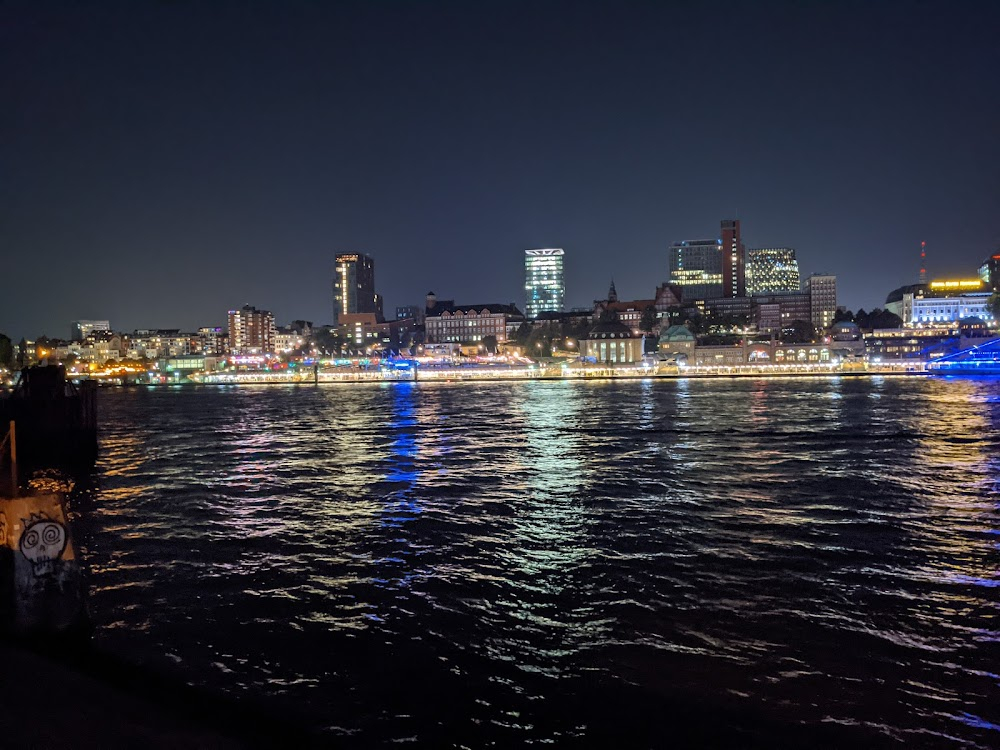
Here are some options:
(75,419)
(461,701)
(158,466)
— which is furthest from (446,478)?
(75,419)

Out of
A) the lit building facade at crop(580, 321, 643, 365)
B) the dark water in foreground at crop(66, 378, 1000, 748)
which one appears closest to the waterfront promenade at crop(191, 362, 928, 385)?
the lit building facade at crop(580, 321, 643, 365)

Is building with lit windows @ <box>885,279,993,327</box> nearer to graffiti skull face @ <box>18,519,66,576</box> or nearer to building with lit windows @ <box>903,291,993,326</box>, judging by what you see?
building with lit windows @ <box>903,291,993,326</box>

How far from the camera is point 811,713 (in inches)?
299

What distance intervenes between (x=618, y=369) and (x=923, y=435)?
4354 inches

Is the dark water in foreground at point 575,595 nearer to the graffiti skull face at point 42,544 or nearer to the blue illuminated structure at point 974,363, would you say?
the graffiti skull face at point 42,544

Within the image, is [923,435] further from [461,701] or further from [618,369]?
[618,369]

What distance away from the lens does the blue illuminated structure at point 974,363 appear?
416ft

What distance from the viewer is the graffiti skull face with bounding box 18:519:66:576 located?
8.38m

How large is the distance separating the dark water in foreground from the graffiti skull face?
5.63 feet

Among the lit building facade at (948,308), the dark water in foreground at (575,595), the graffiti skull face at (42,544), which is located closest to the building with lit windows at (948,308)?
the lit building facade at (948,308)

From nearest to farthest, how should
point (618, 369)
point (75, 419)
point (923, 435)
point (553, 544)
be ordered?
point (553, 544)
point (75, 419)
point (923, 435)
point (618, 369)

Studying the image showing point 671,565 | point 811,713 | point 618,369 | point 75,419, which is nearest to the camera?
point 811,713

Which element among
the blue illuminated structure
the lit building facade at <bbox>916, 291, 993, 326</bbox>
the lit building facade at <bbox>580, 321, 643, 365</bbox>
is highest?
the lit building facade at <bbox>916, 291, 993, 326</bbox>

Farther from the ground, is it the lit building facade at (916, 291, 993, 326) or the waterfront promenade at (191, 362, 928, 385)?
the lit building facade at (916, 291, 993, 326)
